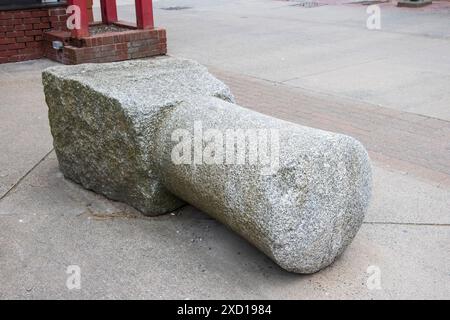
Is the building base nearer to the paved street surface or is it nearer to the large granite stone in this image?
the paved street surface

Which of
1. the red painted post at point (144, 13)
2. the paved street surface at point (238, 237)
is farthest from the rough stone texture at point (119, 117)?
the red painted post at point (144, 13)

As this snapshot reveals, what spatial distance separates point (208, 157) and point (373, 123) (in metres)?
3.15

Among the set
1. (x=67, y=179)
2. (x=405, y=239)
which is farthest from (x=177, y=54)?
(x=405, y=239)

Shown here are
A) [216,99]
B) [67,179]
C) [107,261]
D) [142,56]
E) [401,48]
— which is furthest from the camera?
[401,48]

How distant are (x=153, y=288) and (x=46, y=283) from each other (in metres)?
0.60

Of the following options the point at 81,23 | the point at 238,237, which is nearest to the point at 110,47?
the point at 81,23

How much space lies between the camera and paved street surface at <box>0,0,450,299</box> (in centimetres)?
317

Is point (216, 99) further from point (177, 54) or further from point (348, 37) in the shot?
point (348, 37)

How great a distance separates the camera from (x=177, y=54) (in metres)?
9.76

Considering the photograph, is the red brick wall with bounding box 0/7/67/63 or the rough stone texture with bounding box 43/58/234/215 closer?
the rough stone texture with bounding box 43/58/234/215

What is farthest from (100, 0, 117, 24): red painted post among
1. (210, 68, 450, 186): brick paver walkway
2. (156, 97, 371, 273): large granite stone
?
(156, 97, 371, 273): large granite stone

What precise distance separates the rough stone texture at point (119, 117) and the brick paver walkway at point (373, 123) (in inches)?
71.8

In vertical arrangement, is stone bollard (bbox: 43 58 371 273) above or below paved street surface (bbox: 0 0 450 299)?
above

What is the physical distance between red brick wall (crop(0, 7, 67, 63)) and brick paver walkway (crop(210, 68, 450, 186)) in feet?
11.5
